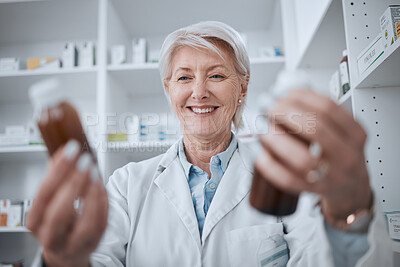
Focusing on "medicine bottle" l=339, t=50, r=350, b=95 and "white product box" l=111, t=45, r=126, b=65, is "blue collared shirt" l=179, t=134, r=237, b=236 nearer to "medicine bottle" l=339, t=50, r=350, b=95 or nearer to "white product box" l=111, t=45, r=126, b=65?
"medicine bottle" l=339, t=50, r=350, b=95

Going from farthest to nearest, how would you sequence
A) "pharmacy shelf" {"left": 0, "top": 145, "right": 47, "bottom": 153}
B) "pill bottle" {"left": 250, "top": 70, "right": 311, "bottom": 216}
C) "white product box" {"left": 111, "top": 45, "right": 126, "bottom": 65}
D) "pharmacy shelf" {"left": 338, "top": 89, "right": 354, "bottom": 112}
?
"white product box" {"left": 111, "top": 45, "right": 126, "bottom": 65}, "pharmacy shelf" {"left": 0, "top": 145, "right": 47, "bottom": 153}, "pharmacy shelf" {"left": 338, "top": 89, "right": 354, "bottom": 112}, "pill bottle" {"left": 250, "top": 70, "right": 311, "bottom": 216}

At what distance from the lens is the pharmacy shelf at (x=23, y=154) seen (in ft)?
6.74

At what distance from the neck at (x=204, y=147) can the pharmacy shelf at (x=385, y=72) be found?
1.80ft

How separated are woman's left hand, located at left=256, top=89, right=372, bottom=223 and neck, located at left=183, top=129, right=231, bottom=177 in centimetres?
77

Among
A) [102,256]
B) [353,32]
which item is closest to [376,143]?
[353,32]

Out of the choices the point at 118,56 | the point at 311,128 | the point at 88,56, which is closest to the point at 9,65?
the point at 88,56

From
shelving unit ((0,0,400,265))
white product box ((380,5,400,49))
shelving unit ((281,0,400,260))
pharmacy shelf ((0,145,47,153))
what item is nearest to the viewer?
white product box ((380,5,400,49))

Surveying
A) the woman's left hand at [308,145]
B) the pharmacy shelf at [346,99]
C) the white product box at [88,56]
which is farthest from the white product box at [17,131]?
the woman's left hand at [308,145]

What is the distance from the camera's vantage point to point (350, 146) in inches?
18.0

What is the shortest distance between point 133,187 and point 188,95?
16.0 inches

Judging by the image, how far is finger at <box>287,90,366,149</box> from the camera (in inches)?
17.7

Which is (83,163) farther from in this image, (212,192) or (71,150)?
(212,192)

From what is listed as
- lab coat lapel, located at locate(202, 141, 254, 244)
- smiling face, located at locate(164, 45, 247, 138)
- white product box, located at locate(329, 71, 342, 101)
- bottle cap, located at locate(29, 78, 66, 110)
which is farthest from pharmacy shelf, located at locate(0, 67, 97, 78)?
bottle cap, located at locate(29, 78, 66, 110)

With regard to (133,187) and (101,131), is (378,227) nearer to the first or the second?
(133,187)
